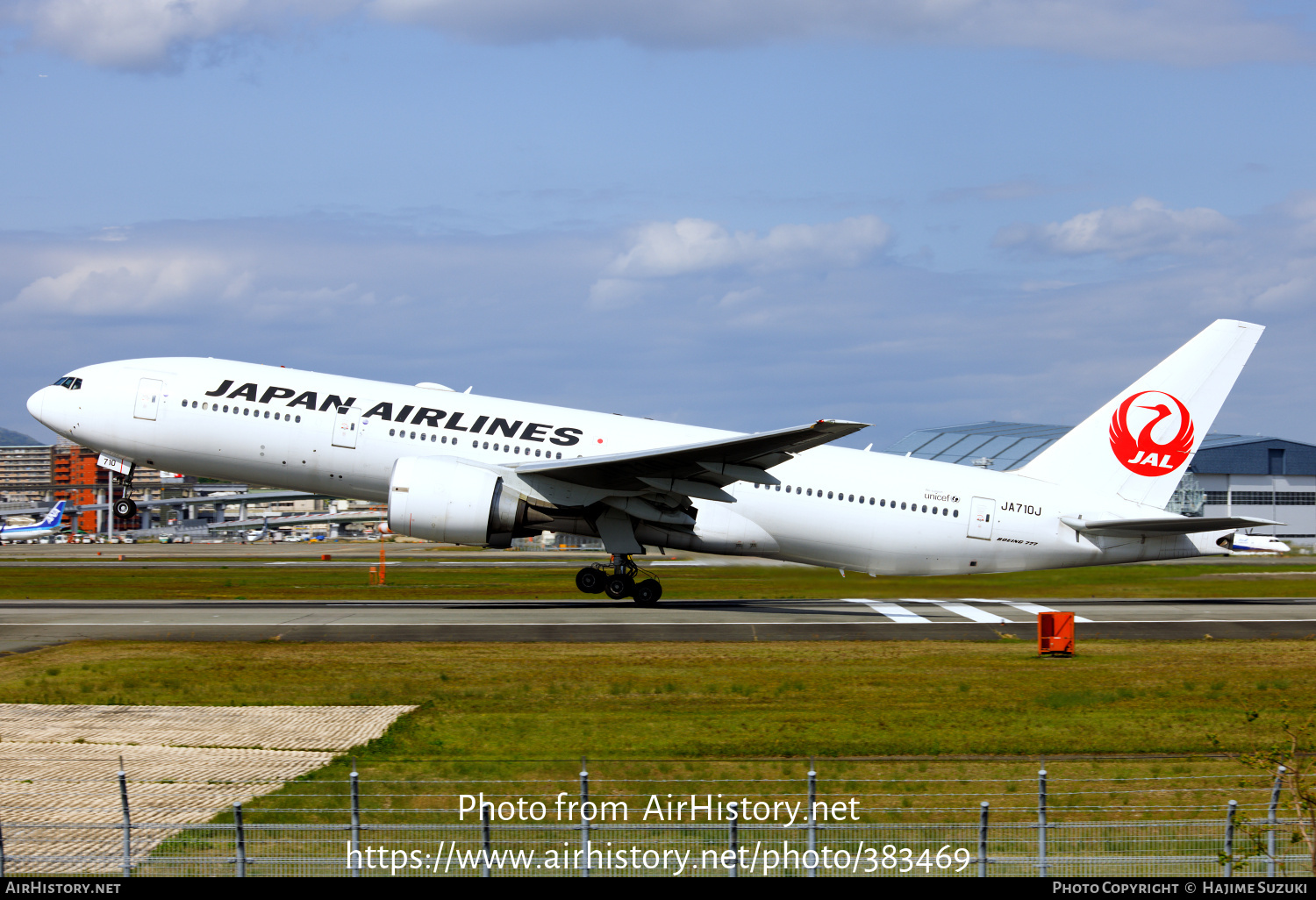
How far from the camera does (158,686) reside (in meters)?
18.1

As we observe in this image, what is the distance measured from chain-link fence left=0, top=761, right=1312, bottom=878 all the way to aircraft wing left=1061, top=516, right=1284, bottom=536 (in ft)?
57.1

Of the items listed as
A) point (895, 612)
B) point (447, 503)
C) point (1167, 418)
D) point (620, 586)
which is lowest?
point (895, 612)

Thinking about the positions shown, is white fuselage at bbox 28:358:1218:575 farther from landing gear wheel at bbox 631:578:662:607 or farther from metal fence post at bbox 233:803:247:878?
metal fence post at bbox 233:803:247:878

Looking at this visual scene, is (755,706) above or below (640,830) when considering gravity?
below

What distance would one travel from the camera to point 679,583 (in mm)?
40531

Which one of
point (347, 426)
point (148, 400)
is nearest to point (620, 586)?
point (347, 426)

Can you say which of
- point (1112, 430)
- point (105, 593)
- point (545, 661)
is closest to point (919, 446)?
point (1112, 430)

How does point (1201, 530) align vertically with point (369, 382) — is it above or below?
below

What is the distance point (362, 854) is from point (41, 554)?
81.8 m

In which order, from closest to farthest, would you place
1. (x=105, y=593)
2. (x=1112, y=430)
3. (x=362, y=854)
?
(x=362, y=854), (x=1112, y=430), (x=105, y=593)

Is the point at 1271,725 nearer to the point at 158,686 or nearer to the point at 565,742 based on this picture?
the point at 565,742

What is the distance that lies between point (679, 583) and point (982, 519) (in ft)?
42.8

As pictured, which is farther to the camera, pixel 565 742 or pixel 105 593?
pixel 105 593

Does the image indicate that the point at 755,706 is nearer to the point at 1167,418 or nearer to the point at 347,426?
the point at 347,426
